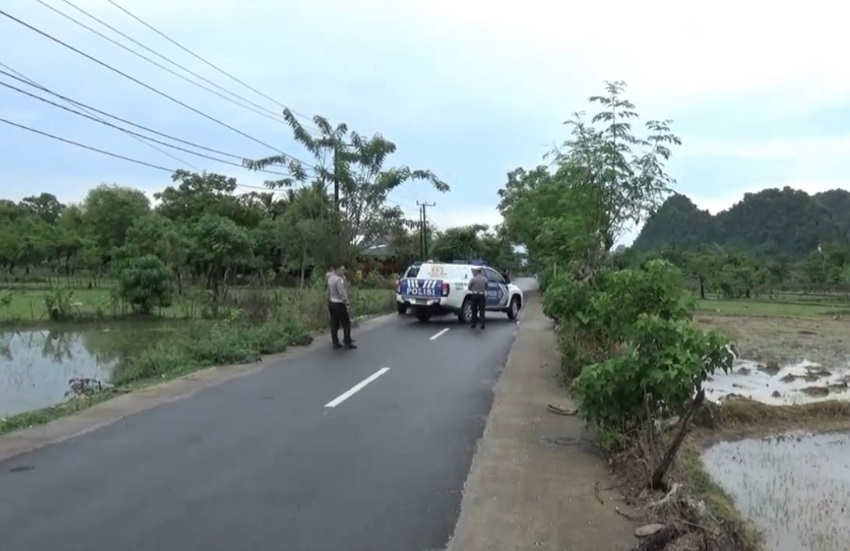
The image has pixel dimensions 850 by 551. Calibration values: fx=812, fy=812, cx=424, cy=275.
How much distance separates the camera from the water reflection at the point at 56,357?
45.3 feet

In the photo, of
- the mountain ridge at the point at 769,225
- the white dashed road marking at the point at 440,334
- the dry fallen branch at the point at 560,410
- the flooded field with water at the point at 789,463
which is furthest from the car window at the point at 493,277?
the mountain ridge at the point at 769,225

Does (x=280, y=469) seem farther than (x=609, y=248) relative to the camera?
No

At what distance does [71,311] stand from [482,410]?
79.1 ft

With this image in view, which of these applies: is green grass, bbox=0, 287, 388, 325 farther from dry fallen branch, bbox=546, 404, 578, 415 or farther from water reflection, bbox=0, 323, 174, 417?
dry fallen branch, bbox=546, 404, 578, 415

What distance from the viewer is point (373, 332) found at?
2284cm

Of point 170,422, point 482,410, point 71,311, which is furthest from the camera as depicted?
point 71,311

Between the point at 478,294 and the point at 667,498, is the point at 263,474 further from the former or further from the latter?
the point at 478,294

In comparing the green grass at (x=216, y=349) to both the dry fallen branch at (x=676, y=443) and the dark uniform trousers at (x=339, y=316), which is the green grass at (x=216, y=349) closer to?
the dark uniform trousers at (x=339, y=316)

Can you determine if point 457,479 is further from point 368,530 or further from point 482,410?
point 482,410

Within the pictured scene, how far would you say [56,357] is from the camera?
19703 mm

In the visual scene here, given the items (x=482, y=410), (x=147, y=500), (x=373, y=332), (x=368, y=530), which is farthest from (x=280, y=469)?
(x=373, y=332)

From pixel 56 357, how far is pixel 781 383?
54.3ft

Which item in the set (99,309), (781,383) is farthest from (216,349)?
(99,309)

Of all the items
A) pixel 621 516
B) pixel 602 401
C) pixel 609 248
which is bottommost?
pixel 621 516
